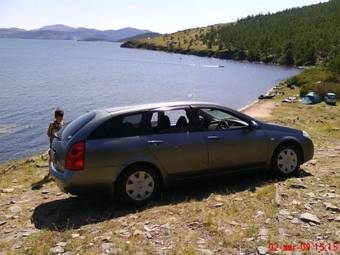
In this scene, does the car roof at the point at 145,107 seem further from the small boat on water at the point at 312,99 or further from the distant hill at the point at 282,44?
the distant hill at the point at 282,44

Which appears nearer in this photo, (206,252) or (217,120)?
(206,252)

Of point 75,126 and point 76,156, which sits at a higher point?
point 75,126

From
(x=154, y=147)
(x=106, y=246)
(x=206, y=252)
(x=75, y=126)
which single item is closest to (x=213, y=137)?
(x=154, y=147)

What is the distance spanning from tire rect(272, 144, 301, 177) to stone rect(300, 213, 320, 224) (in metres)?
2.31

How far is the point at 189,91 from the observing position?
5091cm

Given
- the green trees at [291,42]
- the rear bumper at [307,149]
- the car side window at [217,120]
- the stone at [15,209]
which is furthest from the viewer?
the green trees at [291,42]

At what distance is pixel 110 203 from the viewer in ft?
26.3

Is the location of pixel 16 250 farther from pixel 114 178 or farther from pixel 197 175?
pixel 197 175

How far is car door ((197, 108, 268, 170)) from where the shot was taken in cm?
835

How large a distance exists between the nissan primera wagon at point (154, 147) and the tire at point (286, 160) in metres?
0.03

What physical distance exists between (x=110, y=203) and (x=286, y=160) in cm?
358

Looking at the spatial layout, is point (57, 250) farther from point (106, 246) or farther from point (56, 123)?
point (56, 123)

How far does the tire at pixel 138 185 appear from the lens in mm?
7578

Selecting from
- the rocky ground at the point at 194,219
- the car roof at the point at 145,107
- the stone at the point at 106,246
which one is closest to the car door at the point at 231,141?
the car roof at the point at 145,107
